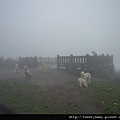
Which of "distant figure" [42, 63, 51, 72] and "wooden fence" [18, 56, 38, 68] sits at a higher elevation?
"wooden fence" [18, 56, 38, 68]

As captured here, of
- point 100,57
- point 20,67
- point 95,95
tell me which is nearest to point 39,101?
point 20,67

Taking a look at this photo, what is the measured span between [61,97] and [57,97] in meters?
0.06

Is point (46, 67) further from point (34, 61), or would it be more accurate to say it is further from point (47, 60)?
point (34, 61)

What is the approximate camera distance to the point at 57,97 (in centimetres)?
265

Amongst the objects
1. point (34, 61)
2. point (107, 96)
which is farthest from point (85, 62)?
point (34, 61)

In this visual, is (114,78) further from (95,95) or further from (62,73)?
(62,73)

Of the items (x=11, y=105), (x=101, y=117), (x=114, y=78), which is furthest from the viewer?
(x=114, y=78)

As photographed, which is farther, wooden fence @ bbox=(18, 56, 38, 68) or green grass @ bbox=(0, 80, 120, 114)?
wooden fence @ bbox=(18, 56, 38, 68)

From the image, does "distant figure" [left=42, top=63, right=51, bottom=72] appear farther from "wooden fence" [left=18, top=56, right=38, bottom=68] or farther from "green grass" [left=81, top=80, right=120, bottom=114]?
"green grass" [left=81, top=80, right=120, bottom=114]

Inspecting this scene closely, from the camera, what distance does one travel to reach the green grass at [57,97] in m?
2.54

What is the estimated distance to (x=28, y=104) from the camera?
2.63 m

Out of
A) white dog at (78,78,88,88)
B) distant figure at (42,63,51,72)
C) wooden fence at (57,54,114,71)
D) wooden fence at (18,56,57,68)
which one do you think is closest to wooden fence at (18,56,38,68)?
wooden fence at (18,56,57,68)

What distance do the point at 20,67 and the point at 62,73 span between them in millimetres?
636

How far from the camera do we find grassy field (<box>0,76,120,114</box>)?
2531 mm
